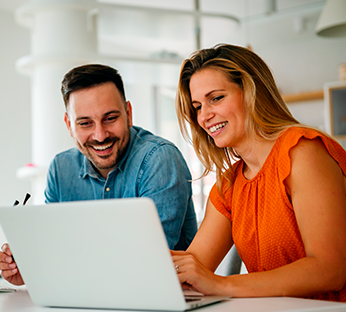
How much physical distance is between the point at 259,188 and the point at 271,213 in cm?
9

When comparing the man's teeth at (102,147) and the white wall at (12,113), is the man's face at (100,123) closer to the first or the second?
the man's teeth at (102,147)

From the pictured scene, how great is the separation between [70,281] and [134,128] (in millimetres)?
1026

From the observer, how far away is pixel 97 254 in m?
0.80

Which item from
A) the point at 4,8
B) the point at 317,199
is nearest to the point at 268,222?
the point at 317,199

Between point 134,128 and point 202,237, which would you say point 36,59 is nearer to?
point 134,128

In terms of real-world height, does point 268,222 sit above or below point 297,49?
below

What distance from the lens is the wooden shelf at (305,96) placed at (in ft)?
15.4

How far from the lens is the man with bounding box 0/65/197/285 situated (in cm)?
155

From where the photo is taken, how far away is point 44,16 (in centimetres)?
315

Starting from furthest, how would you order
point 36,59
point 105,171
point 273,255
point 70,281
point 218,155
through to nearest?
point 36,59 → point 105,171 → point 218,155 → point 273,255 → point 70,281

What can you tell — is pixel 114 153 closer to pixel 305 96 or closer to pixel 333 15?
pixel 333 15

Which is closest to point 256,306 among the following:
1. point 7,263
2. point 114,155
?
point 7,263

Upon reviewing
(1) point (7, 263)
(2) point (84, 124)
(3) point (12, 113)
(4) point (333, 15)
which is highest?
(4) point (333, 15)

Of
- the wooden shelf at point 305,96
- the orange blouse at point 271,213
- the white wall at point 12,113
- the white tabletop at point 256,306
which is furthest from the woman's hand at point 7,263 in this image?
the wooden shelf at point 305,96
